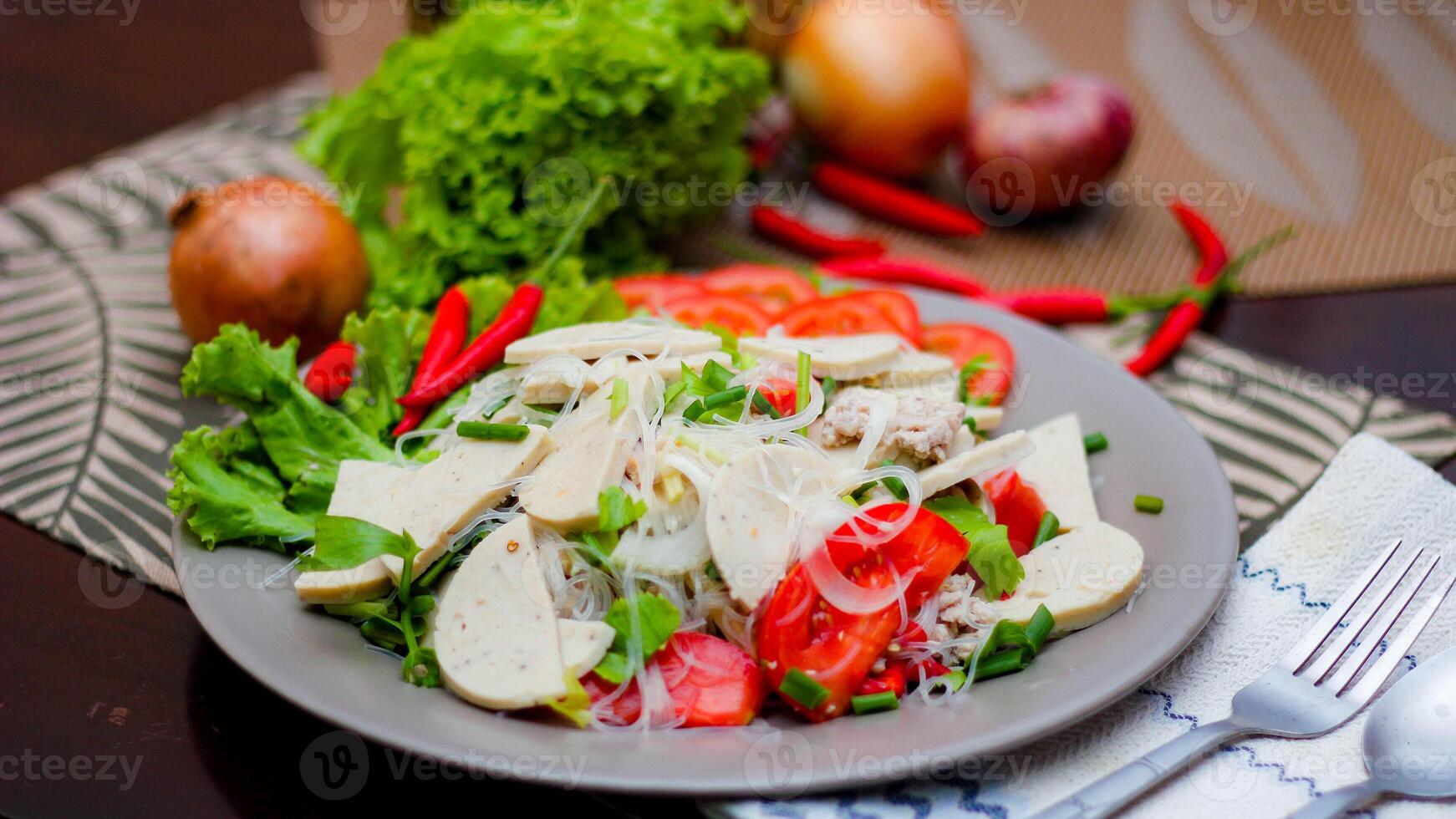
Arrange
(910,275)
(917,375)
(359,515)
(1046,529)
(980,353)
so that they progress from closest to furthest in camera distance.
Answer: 1. (359,515)
2. (1046,529)
3. (917,375)
4. (980,353)
5. (910,275)

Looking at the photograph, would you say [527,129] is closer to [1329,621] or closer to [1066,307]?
[1066,307]

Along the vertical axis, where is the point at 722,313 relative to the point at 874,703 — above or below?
above

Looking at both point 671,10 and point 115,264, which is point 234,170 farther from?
point 671,10

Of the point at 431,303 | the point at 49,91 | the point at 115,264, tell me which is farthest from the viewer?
the point at 49,91

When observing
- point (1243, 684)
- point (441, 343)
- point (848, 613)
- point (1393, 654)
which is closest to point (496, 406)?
point (441, 343)

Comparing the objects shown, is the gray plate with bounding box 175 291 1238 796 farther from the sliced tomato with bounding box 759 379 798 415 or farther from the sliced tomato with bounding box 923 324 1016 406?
the sliced tomato with bounding box 759 379 798 415

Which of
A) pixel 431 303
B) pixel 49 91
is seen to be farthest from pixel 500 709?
pixel 49 91

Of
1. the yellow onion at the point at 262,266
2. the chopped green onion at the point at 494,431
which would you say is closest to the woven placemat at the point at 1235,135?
the yellow onion at the point at 262,266

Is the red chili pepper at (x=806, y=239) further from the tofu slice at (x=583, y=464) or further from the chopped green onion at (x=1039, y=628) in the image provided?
the chopped green onion at (x=1039, y=628)
